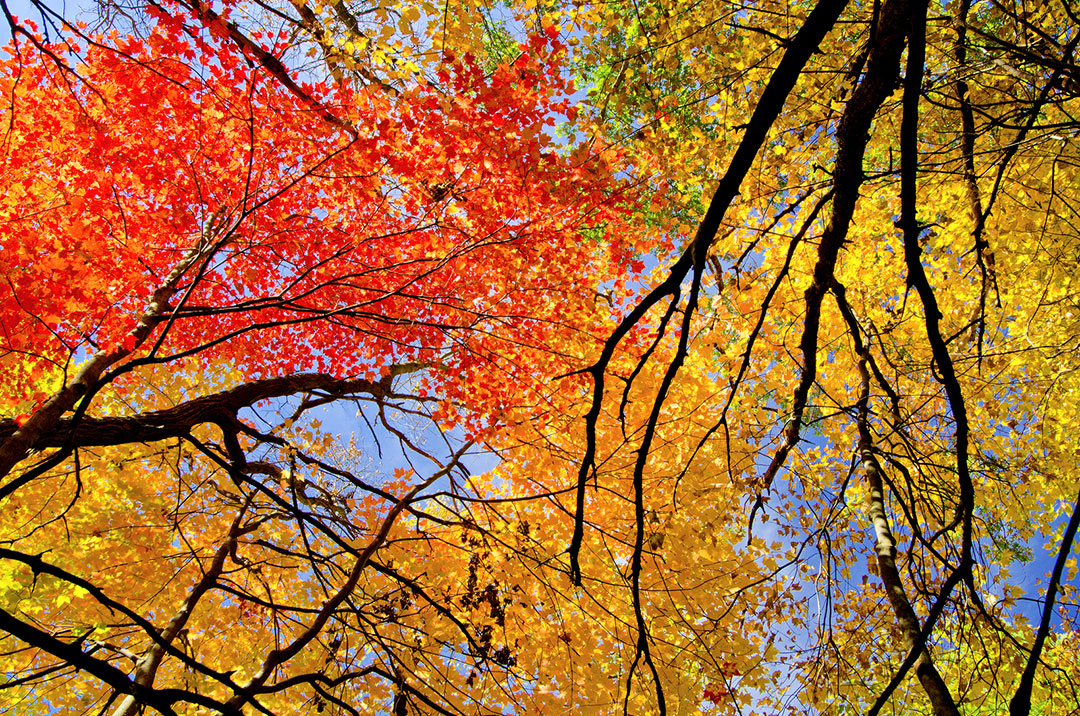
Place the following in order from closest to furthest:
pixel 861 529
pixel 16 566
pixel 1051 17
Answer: pixel 16 566
pixel 1051 17
pixel 861 529

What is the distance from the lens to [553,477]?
6867 millimetres

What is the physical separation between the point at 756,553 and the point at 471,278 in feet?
17.1

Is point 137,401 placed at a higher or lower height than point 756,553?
lower

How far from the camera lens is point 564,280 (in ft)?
24.5

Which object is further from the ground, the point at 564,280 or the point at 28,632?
the point at 564,280

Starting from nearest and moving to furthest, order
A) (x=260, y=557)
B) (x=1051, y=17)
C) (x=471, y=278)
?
(x=1051, y=17) < (x=471, y=278) < (x=260, y=557)

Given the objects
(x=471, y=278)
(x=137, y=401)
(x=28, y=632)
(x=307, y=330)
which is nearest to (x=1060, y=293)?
(x=471, y=278)

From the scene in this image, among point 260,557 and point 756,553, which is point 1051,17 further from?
point 260,557

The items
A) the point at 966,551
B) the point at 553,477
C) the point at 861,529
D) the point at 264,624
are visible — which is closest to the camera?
the point at 966,551

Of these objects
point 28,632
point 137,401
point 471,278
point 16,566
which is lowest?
point 28,632

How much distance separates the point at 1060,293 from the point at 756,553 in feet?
14.0

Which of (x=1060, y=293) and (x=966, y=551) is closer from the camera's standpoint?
(x=966, y=551)

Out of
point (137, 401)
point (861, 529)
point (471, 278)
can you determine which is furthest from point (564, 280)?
point (137, 401)

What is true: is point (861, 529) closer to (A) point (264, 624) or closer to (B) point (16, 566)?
(A) point (264, 624)
